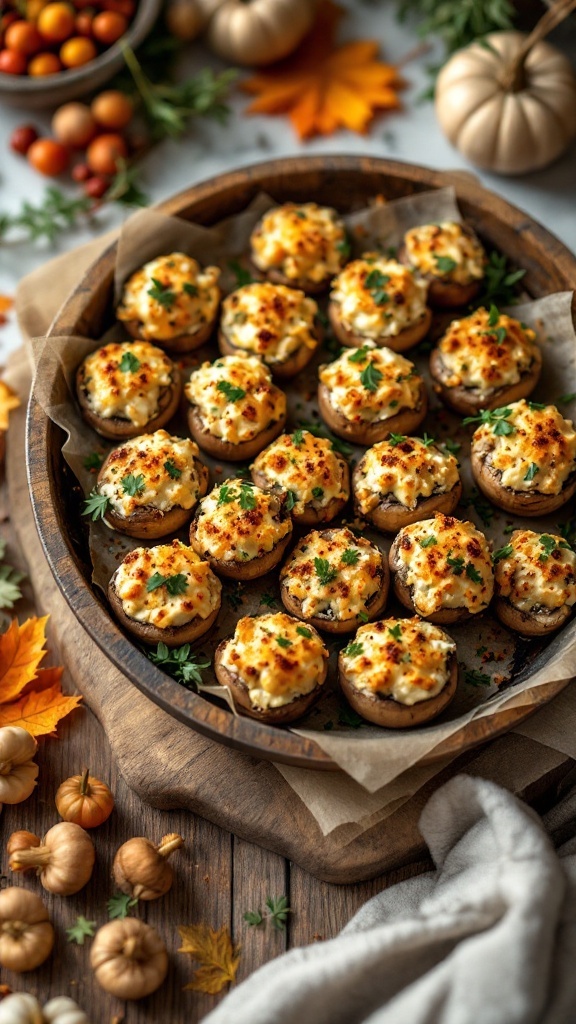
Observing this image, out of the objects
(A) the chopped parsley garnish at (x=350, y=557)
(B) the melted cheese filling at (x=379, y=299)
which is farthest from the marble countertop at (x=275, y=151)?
(A) the chopped parsley garnish at (x=350, y=557)

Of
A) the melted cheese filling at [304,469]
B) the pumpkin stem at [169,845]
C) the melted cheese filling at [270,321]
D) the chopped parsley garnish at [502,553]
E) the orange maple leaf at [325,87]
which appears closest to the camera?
the pumpkin stem at [169,845]

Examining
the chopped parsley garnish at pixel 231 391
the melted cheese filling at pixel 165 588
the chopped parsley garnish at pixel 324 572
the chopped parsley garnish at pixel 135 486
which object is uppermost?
the chopped parsley garnish at pixel 231 391

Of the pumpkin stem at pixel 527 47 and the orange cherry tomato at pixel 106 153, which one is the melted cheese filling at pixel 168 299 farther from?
the pumpkin stem at pixel 527 47

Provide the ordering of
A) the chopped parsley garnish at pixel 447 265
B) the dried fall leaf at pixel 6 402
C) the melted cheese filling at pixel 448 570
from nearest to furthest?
the melted cheese filling at pixel 448 570 < the chopped parsley garnish at pixel 447 265 < the dried fall leaf at pixel 6 402

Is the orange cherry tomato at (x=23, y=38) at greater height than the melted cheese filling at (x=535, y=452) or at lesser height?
greater

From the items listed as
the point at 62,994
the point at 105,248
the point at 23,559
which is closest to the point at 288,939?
the point at 62,994

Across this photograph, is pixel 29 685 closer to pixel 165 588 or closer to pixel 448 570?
pixel 165 588

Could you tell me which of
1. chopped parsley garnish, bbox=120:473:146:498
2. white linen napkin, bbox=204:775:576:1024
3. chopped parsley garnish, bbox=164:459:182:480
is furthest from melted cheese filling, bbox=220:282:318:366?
white linen napkin, bbox=204:775:576:1024

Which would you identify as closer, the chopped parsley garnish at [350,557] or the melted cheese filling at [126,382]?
the chopped parsley garnish at [350,557]
